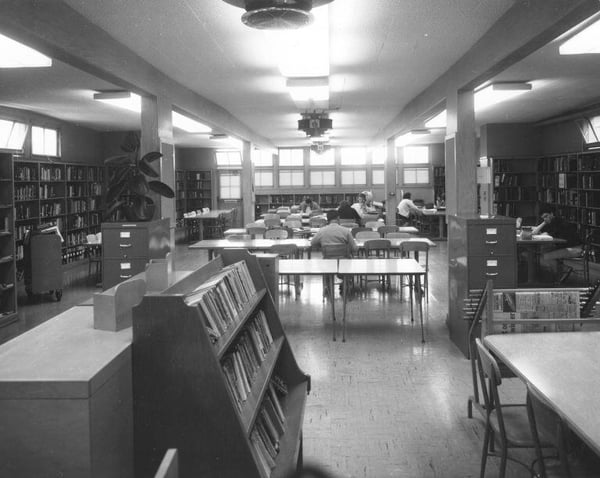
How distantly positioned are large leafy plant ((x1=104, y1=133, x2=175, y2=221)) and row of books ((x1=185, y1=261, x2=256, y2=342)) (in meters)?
3.32

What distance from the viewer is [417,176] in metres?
20.5

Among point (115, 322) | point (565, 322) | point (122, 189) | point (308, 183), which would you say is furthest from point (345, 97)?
point (308, 183)

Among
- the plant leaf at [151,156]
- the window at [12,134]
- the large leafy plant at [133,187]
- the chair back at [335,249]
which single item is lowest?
the chair back at [335,249]

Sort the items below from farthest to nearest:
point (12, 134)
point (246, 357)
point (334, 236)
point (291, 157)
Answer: point (291, 157) → point (12, 134) → point (334, 236) → point (246, 357)

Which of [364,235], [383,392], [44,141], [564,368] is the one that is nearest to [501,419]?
[564,368]

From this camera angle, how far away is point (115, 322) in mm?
2553

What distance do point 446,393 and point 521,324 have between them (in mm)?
1239

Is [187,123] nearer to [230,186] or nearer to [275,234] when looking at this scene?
[275,234]

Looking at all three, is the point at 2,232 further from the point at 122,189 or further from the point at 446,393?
the point at 446,393

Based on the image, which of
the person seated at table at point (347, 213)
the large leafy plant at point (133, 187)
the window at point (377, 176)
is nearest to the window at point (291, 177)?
the window at point (377, 176)

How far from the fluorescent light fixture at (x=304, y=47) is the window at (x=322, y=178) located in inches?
581

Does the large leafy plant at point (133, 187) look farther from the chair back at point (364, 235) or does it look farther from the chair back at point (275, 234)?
the chair back at point (275, 234)

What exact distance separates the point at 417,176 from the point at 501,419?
59.6 feet

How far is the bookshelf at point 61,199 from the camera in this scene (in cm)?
1070
